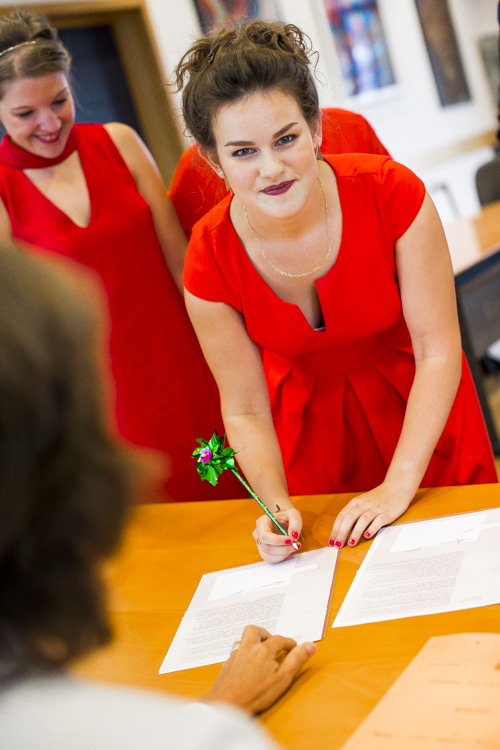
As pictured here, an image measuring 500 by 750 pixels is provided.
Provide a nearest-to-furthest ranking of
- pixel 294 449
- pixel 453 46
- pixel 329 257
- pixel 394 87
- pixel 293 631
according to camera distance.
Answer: pixel 293 631
pixel 329 257
pixel 294 449
pixel 394 87
pixel 453 46

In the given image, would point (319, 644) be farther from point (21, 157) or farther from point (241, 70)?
point (21, 157)

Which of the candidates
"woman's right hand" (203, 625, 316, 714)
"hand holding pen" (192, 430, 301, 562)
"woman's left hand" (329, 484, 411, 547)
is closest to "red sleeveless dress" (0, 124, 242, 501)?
"hand holding pen" (192, 430, 301, 562)

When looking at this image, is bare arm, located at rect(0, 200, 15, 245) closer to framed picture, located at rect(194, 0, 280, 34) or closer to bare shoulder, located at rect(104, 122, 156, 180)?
bare shoulder, located at rect(104, 122, 156, 180)

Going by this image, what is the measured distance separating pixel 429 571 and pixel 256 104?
885 mm

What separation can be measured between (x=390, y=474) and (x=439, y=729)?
0.64 meters

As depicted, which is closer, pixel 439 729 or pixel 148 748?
pixel 148 748

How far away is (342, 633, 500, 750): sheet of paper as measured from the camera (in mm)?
866

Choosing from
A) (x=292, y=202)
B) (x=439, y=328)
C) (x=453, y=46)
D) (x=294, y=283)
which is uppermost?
(x=453, y=46)

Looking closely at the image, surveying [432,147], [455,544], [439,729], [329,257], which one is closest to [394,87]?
[432,147]

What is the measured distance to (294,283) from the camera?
1.67 metres

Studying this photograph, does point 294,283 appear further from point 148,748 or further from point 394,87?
point 394,87

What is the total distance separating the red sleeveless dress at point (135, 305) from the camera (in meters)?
2.08

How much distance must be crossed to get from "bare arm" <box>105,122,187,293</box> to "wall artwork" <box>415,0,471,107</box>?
17.9 ft

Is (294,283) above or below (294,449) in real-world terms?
above
